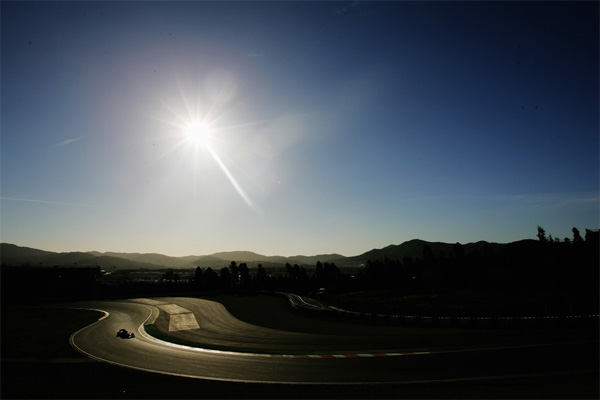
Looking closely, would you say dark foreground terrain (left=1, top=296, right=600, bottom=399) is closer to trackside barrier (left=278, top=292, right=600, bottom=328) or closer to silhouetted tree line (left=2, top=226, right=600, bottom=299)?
trackside barrier (left=278, top=292, right=600, bottom=328)

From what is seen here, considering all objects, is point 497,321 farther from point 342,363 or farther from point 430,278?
point 430,278

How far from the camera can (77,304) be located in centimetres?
5503

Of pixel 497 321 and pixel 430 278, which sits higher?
pixel 497 321

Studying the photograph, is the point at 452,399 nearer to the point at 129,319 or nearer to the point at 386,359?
the point at 386,359

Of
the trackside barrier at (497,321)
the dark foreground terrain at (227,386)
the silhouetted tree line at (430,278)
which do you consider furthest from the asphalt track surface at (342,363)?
the silhouetted tree line at (430,278)

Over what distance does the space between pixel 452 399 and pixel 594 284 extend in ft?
191

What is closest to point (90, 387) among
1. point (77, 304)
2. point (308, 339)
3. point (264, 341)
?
point (264, 341)

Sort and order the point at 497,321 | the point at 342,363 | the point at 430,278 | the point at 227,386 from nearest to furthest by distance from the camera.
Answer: the point at 227,386 → the point at 342,363 → the point at 497,321 → the point at 430,278

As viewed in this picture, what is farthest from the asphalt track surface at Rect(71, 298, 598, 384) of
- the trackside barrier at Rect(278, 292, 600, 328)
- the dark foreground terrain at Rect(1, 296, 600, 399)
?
the trackside barrier at Rect(278, 292, 600, 328)

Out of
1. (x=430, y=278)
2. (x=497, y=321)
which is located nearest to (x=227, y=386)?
(x=497, y=321)

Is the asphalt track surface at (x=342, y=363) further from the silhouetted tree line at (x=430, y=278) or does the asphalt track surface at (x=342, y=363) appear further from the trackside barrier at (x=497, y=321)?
the silhouetted tree line at (x=430, y=278)

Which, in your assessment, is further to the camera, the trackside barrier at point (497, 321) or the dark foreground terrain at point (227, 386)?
the trackside barrier at point (497, 321)

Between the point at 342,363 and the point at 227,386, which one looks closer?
the point at 227,386

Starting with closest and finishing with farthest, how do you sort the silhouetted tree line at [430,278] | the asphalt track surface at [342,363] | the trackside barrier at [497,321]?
the asphalt track surface at [342,363], the trackside barrier at [497,321], the silhouetted tree line at [430,278]
